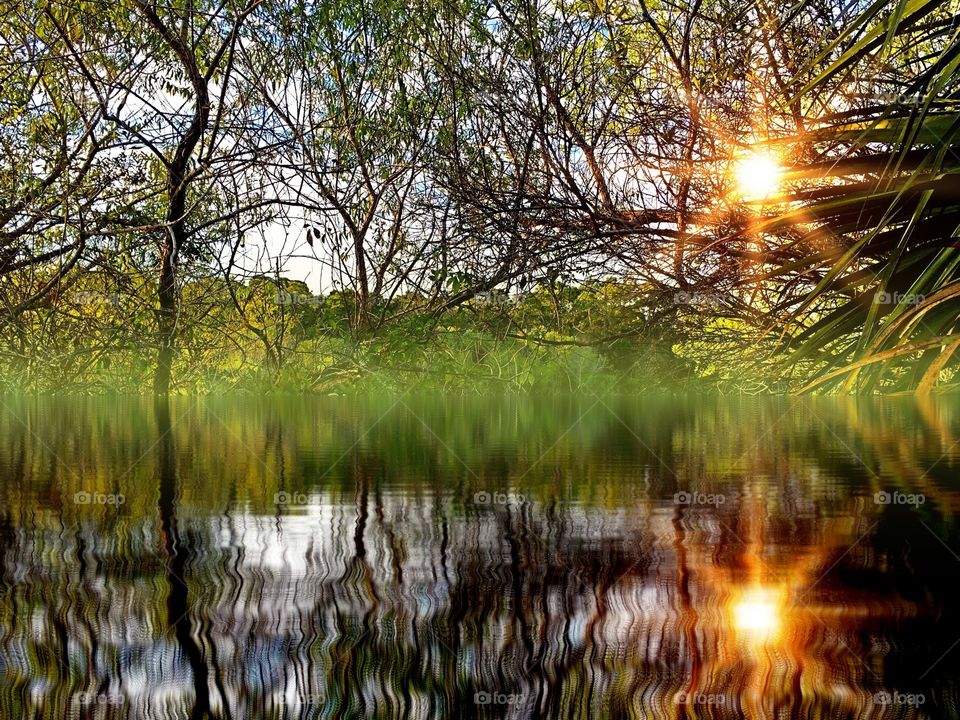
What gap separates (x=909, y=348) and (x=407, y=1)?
4673 mm

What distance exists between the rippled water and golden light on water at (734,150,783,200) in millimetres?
1616

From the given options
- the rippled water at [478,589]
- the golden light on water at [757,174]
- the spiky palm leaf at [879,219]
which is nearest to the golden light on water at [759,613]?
the rippled water at [478,589]

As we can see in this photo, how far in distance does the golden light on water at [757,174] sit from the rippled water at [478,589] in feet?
5.30

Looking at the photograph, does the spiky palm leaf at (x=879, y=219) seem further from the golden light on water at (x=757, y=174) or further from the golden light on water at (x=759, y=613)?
the golden light on water at (x=759, y=613)

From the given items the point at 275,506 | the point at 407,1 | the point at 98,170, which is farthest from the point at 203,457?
the point at 407,1

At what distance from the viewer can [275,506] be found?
232 centimetres

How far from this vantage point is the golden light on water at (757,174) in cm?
424

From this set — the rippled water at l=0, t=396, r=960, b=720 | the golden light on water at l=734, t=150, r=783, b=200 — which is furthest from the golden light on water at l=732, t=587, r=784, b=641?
the golden light on water at l=734, t=150, r=783, b=200

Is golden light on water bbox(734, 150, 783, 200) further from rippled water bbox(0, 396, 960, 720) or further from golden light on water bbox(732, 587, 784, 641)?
golden light on water bbox(732, 587, 784, 641)

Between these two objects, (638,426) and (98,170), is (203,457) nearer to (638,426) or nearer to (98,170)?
(638,426)

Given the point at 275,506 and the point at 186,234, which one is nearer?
the point at 275,506

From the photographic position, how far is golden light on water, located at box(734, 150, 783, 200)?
4.24m

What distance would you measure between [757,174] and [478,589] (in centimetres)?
333

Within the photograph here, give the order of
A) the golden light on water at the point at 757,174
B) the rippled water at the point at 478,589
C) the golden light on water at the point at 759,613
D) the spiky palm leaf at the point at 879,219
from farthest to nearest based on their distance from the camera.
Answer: the golden light on water at the point at 757,174 < the spiky palm leaf at the point at 879,219 < the golden light on water at the point at 759,613 < the rippled water at the point at 478,589
